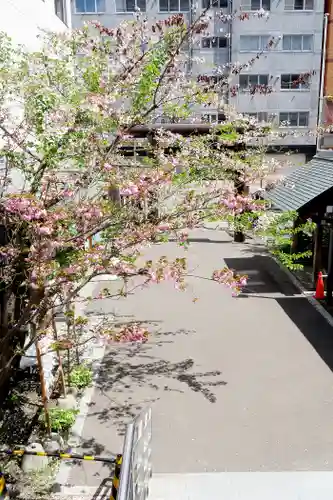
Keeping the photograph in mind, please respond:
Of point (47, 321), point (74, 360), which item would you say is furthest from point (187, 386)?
point (47, 321)

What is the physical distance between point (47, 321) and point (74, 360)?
370cm

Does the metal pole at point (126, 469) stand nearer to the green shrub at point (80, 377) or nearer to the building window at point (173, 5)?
the green shrub at point (80, 377)

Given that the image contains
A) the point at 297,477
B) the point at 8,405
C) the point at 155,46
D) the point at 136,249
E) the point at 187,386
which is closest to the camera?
the point at 297,477

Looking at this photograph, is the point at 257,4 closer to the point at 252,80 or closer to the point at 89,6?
the point at 252,80

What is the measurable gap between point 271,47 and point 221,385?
110 ft

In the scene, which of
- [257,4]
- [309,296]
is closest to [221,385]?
[309,296]

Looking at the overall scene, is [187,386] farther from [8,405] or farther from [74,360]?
[8,405]

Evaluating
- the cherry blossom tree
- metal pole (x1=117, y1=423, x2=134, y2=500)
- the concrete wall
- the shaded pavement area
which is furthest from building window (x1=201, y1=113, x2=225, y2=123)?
the concrete wall

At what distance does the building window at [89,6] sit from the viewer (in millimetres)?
36219

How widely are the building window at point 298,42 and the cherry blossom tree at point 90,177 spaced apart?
32.3 meters

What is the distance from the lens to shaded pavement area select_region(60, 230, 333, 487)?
25.6 ft

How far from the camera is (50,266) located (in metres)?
6.60

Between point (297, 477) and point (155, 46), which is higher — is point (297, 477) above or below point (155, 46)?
below

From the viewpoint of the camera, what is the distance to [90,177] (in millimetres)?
7648
